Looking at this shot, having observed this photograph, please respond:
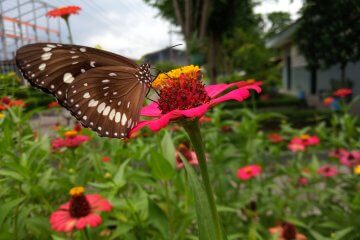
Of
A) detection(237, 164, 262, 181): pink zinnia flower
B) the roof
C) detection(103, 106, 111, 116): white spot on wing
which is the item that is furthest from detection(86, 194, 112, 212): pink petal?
the roof

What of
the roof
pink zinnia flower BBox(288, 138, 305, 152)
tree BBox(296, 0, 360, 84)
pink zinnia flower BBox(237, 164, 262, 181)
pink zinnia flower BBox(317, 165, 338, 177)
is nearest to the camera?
pink zinnia flower BBox(237, 164, 262, 181)

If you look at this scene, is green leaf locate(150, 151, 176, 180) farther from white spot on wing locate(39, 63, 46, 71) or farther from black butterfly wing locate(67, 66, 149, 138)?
white spot on wing locate(39, 63, 46, 71)

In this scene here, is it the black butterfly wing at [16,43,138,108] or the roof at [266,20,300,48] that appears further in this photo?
the roof at [266,20,300,48]

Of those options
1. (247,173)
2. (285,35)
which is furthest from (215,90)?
(285,35)

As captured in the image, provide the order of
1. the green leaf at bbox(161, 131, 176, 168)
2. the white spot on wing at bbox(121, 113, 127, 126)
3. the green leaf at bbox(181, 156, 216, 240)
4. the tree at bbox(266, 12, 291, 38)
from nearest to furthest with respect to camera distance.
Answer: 1. the green leaf at bbox(181, 156, 216, 240)
2. the white spot on wing at bbox(121, 113, 127, 126)
3. the green leaf at bbox(161, 131, 176, 168)
4. the tree at bbox(266, 12, 291, 38)

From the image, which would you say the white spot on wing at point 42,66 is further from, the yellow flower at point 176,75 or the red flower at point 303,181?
the red flower at point 303,181

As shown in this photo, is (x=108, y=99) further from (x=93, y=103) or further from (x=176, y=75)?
(x=176, y=75)

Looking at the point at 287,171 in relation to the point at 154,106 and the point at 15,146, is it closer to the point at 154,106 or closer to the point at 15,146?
the point at 15,146

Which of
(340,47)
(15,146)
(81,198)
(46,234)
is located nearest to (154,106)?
(81,198)
